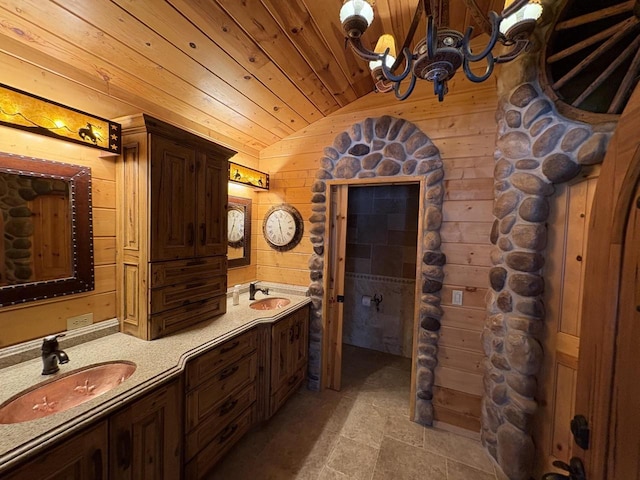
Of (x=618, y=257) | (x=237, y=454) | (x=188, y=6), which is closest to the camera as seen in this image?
(x=618, y=257)

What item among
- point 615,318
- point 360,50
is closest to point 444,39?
point 360,50

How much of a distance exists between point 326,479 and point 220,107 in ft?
8.95

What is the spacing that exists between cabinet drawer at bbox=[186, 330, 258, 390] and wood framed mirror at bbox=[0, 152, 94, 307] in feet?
2.62

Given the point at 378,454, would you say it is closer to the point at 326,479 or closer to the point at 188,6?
the point at 326,479

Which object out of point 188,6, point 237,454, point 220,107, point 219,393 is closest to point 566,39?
point 188,6

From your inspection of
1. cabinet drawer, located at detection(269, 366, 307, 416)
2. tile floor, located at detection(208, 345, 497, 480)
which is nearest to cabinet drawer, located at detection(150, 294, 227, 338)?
cabinet drawer, located at detection(269, 366, 307, 416)

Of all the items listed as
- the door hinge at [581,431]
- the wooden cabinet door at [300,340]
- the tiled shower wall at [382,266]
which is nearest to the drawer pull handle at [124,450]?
the wooden cabinet door at [300,340]

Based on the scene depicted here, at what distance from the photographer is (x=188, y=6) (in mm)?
1229

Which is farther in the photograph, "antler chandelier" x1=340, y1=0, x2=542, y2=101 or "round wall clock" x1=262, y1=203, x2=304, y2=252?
"round wall clock" x1=262, y1=203, x2=304, y2=252

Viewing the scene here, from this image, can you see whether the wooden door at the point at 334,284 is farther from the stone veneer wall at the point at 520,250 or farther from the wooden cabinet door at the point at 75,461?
the wooden cabinet door at the point at 75,461

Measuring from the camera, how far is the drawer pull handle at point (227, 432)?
164cm

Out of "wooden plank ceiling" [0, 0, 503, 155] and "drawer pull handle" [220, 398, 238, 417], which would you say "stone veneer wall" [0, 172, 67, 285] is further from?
"drawer pull handle" [220, 398, 238, 417]

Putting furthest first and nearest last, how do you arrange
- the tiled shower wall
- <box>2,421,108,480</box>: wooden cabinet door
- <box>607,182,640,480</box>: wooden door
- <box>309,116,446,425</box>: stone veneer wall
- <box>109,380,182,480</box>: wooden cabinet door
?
1. the tiled shower wall
2. <box>309,116,446,425</box>: stone veneer wall
3. <box>109,380,182,480</box>: wooden cabinet door
4. <box>2,421,108,480</box>: wooden cabinet door
5. <box>607,182,640,480</box>: wooden door

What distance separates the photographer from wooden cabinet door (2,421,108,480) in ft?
2.73
